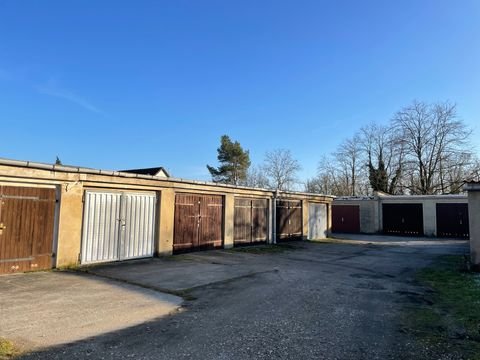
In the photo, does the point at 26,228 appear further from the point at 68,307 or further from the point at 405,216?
the point at 405,216

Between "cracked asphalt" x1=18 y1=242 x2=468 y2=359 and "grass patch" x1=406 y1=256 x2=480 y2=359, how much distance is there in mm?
220

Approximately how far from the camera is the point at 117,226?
395 inches

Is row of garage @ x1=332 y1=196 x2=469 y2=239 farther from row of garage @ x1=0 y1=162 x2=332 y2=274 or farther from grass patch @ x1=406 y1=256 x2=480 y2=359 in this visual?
grass patch @ x1=406 y1=256 x2=480 y2=359

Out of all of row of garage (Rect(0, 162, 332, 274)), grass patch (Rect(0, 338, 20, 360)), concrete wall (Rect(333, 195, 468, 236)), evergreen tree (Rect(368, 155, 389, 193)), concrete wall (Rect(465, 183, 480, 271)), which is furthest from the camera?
evergreen tree (Rect(368, 155, 389, 193))

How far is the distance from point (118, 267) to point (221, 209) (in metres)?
5.67

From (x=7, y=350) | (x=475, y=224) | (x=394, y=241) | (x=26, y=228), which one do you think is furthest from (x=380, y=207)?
(x=7, y=350)

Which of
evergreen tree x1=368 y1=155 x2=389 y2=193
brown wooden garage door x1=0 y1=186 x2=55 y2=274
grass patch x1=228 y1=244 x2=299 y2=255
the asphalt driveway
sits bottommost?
the asphalt driveway

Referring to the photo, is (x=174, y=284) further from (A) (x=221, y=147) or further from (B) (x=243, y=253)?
(A) (x=221, y=147)

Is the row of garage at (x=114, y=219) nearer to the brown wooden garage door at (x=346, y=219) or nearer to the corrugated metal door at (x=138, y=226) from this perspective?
the corrugated metal door at (x=138, y=226)

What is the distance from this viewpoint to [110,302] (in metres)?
5.82

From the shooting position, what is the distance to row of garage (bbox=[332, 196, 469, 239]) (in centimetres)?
2377

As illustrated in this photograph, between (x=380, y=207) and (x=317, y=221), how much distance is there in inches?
331

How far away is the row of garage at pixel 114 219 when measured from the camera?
8008mm

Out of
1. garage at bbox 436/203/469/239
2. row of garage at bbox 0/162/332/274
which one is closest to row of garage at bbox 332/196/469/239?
garage at bbox 436/203/469/239
